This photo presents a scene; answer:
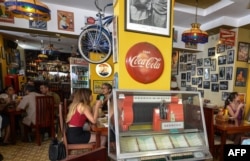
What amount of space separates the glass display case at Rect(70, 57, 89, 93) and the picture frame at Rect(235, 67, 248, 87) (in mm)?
5851

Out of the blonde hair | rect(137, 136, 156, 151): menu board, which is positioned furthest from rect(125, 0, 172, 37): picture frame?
the blonde hair

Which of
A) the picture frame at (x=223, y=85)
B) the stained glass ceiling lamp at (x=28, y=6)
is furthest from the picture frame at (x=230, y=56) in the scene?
the stained glass ceiling lamp at (x=28, y=6)

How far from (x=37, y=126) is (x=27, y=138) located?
66 cm

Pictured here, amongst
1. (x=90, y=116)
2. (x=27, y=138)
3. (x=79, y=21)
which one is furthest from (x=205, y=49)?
(x=27, y=138)

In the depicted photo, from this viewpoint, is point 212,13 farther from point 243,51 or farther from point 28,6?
point 28,6

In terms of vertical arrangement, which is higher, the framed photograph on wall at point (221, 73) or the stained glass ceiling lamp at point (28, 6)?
the stained glass ceiling lamp at point (28, 6)

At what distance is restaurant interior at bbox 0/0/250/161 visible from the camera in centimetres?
183

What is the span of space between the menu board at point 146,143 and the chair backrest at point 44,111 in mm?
3192

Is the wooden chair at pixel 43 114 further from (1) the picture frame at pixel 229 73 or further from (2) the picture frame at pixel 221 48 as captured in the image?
(2) the picture frame at pixel 221 48

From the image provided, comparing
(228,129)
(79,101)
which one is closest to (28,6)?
(79,101)

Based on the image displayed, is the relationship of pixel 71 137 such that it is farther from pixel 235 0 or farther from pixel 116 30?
pixel 235 0

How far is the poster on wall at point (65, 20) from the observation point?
15.0 ft

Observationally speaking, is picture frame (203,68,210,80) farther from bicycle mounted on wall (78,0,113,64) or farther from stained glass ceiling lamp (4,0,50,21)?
stained glass ceiling lamp (4,0,50,21)

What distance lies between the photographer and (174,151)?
5.72 ft
